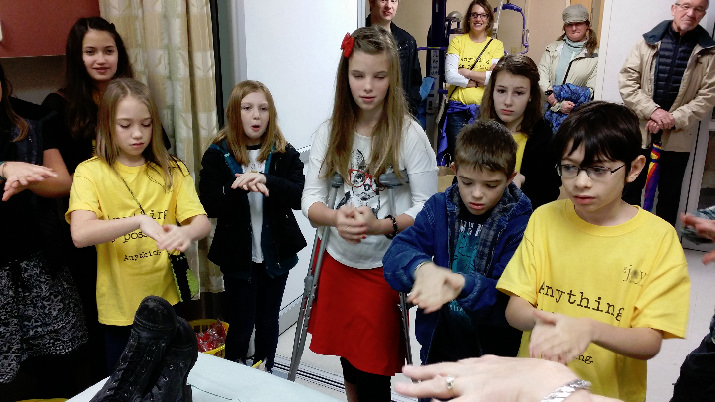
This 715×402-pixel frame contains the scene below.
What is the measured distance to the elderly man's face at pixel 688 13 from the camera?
12.8ft

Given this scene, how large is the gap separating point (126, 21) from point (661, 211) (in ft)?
13.7

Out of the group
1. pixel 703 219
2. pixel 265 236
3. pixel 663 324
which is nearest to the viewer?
pixel 663 324

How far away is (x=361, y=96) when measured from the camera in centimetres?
185

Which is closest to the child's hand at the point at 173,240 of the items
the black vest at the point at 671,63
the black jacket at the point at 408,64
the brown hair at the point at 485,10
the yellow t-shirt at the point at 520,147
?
the yellow t-shirt at the point at 520,147

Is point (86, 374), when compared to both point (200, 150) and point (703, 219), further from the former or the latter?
point (703, 219)

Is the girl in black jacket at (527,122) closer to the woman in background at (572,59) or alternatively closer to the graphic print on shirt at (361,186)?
the graphic print on shirt at (361,186)

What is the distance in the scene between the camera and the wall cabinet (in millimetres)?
2135

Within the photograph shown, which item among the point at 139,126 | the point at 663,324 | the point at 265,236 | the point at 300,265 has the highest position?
the point at 139,126

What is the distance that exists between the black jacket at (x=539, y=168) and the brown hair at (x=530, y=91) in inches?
1.3

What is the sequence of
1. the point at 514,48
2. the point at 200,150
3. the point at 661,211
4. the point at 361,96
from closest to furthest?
the point at 361,96, the point at 200,150, the point at 661,211, the point at 514,48

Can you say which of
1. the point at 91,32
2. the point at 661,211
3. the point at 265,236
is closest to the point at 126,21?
the point at 91,32

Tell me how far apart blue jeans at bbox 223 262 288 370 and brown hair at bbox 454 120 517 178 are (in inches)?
45.6

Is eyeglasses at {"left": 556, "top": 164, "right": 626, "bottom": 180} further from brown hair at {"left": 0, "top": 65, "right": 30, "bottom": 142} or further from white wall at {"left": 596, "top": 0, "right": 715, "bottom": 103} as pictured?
white wall at {"left": 596, "top": 0, "right": 715, "bottom": 103}

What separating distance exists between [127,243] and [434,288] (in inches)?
46.9
